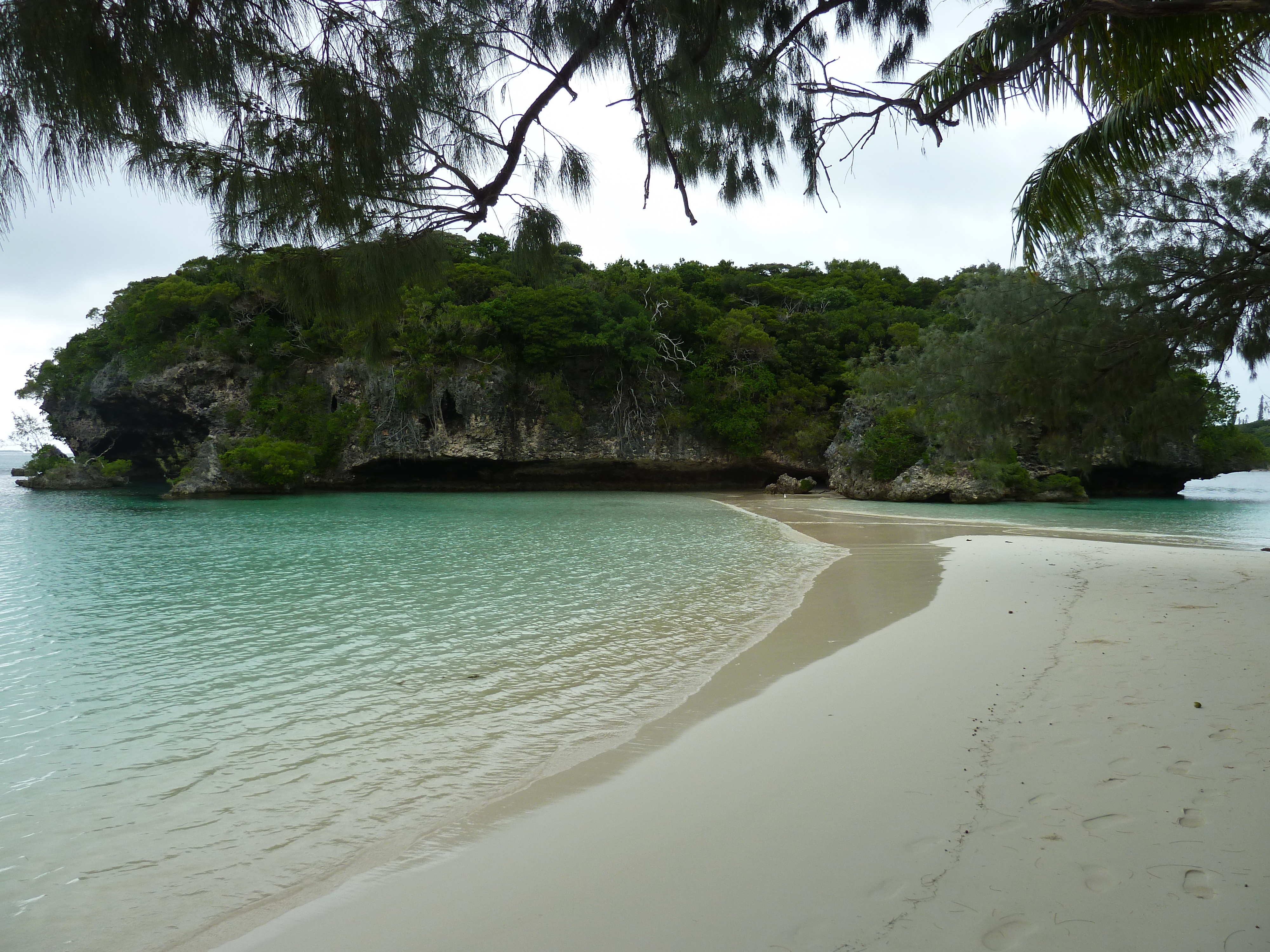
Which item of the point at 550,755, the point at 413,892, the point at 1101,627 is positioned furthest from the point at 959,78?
the point at 413,892

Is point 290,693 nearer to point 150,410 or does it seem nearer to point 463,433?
point 463,433

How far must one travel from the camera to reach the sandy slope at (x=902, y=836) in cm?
163

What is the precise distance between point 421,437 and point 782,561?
69.1ft

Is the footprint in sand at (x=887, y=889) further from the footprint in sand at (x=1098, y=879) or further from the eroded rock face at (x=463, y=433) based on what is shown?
the eroded rock face at (x=463, y=433)

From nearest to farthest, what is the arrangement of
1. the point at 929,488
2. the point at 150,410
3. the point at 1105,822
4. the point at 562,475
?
the point at 1105,822
the point at 929,488
the point at 562,475
the point at 150,410

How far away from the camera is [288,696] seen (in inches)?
144

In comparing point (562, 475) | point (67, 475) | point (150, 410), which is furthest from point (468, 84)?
point (150, 410)

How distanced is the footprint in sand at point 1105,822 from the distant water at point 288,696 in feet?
5.64

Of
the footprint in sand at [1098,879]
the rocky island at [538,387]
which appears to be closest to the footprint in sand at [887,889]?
the footprint in sand at [1098,879]

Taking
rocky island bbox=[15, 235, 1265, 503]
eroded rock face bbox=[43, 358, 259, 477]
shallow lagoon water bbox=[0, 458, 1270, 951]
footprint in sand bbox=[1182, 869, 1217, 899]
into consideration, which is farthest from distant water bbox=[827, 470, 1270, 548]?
eroded rock face bbox=[43, 358, 259, 477]

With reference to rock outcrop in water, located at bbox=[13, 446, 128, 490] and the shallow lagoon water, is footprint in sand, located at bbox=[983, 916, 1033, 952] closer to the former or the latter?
the shallow lagoon water

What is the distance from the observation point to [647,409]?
2836cm

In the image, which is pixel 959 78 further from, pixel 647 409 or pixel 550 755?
pixel 647 409

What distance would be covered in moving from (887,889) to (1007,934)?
0.28 meters
